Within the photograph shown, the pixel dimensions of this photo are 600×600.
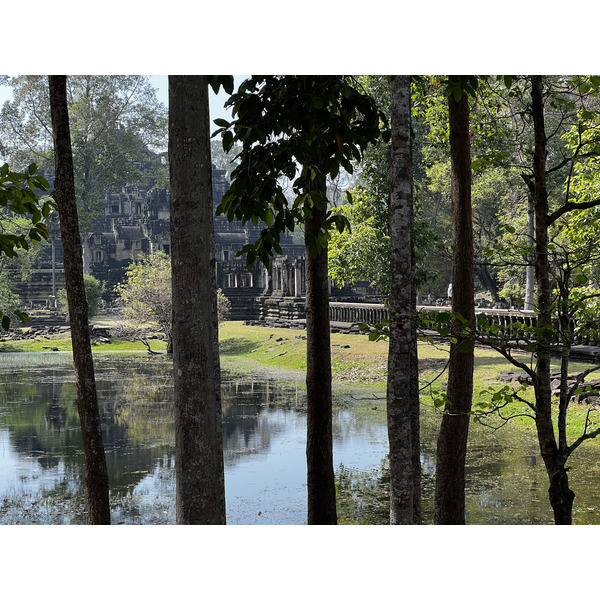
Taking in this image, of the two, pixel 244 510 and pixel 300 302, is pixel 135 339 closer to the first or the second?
pixel 300 302

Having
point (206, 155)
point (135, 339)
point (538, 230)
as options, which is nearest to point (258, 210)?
point (206, 155)

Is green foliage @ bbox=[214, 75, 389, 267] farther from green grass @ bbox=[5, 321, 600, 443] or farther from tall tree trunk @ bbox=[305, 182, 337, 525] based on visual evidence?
green grass @ bbox=[5, 321, 600, 443]

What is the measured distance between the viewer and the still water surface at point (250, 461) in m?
7.51

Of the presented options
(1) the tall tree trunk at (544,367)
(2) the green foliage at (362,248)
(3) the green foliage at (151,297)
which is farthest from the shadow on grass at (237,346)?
(1) the tall tree trunk at (544,367)

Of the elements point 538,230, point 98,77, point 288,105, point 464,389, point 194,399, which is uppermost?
point 98,77

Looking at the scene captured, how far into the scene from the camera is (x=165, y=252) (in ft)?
120

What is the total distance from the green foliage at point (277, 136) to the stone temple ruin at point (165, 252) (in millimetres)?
21229

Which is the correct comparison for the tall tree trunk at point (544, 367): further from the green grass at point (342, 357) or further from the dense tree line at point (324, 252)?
the green grass at point (342, 357)

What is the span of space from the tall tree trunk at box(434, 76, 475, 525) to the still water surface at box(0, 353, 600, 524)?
46.5 inches

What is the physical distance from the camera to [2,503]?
27.9 feet

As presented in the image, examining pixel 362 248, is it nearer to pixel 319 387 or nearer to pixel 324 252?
pixel 324 252

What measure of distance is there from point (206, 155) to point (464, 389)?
2854mm

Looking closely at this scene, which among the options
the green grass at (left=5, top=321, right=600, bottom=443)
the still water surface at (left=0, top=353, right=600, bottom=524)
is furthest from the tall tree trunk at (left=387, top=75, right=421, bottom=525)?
the green grass at (left=5, top=321, right=600, bottom=443)

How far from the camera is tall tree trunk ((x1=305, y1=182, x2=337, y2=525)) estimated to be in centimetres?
509
